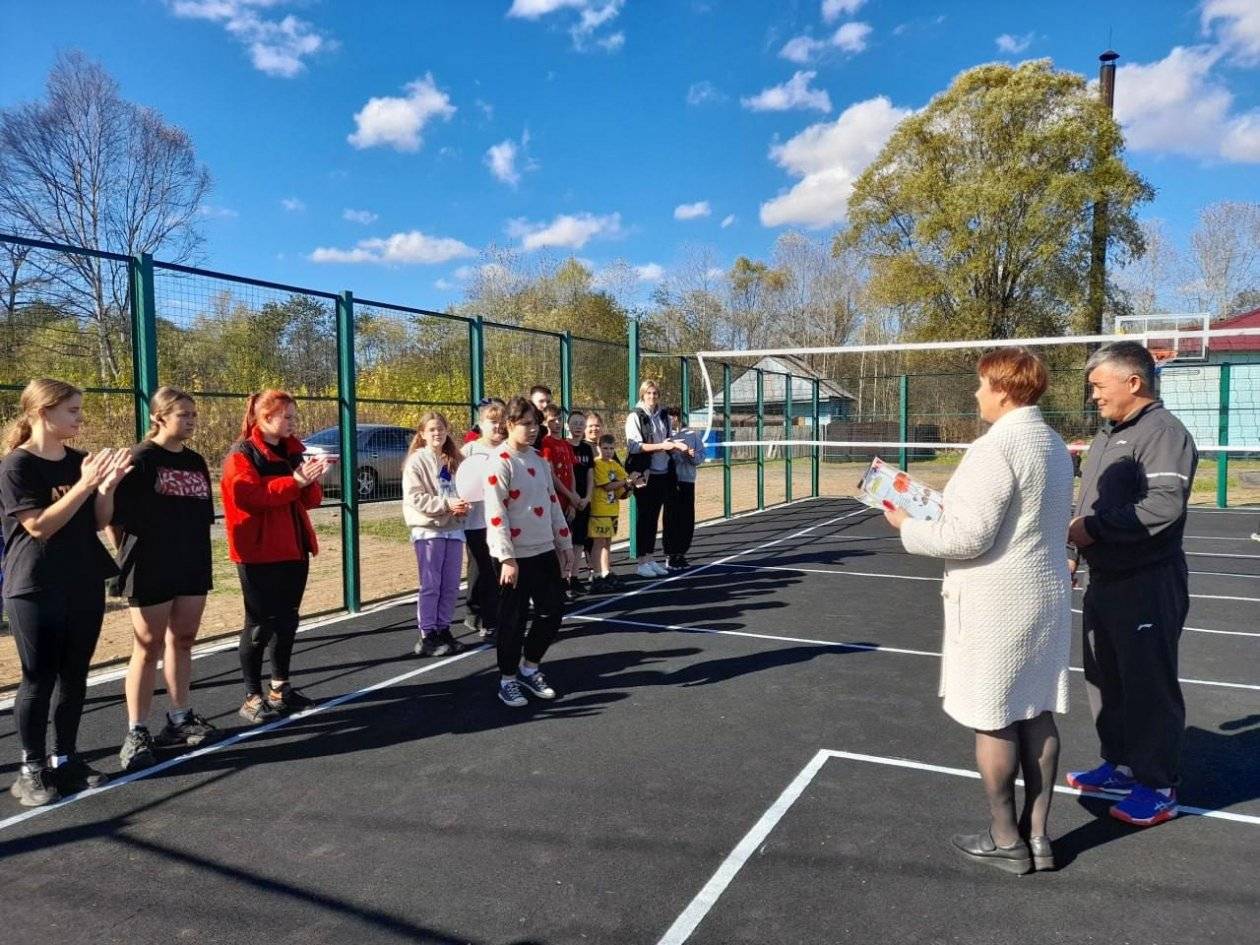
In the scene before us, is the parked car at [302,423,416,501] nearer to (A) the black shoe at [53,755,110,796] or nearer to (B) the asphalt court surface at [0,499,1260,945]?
(B) the asphalt court surface at [0,499,1260,945]

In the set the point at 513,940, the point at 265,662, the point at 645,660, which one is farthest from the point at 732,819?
the point at 265,662

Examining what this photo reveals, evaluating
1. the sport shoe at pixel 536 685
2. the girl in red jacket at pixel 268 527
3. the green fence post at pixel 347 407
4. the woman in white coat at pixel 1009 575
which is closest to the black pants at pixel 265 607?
the girl in red jacket at pixel 268 527

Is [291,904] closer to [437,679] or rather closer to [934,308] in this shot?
[437,679]

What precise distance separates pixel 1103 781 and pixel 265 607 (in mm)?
4004

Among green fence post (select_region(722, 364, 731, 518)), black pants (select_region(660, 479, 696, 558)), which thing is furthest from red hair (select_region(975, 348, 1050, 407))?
green fence post (select_region(722, 364, 731, 518))

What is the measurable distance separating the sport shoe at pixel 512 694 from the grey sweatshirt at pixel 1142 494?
2861 mm

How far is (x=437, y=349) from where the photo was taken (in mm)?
7648

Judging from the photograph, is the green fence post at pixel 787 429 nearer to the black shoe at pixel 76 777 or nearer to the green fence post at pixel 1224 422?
the green fence post at pixel 1224 422

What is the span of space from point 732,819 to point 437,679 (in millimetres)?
2416

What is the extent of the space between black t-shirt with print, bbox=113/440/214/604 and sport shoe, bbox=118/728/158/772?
2.06ft

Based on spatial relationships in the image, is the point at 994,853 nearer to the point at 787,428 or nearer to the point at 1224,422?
the point at 787,428

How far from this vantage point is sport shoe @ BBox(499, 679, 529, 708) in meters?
4.48

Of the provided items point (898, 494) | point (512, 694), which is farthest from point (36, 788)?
point (898, 494)

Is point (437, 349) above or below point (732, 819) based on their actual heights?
above
